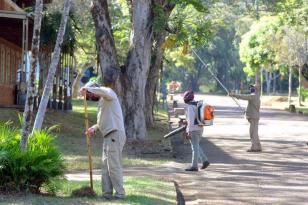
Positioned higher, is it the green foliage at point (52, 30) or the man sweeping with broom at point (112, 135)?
the green foliage at point (52, 30)

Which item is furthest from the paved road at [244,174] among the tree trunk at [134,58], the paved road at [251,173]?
the tree trunk at [134,58]

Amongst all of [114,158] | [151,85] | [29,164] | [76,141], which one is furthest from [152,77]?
[29,164]

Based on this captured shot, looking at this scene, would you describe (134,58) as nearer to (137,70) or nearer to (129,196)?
(137,70)

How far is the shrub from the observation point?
10141 mm

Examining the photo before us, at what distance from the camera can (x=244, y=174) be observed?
1530cm

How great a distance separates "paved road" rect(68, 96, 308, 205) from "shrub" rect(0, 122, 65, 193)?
8.01 ft

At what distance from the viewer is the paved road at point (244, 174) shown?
39.8 ft

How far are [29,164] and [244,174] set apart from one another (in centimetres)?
621

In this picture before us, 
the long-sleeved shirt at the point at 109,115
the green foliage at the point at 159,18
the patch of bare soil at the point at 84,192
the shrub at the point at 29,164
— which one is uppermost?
the green foliage at the point at 159,18

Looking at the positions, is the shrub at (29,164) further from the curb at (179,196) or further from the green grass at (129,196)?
the curb at (179,196)

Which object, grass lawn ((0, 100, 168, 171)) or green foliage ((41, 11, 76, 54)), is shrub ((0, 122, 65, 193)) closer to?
grass lawn ((0, 100, 168, 171))

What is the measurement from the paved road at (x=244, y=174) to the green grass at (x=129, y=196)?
0.45 metres

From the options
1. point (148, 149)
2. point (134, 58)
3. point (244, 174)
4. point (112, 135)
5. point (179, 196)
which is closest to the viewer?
point (112, 135)

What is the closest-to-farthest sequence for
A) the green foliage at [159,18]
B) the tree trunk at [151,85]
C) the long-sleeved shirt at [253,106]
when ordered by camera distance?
the long-sleeved shirt at [253,106] < the green foliage at [159,18] < the tree trunk at [151,85]
